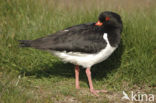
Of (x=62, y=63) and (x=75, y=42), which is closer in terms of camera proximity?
(x=75, y=42)

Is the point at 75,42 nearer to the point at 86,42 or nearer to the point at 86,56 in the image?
the point at 86,42

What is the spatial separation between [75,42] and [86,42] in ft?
0.72

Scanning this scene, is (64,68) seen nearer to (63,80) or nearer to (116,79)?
(63,80)

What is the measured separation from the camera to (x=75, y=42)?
5.55 m

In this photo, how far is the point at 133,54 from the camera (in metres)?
6.26

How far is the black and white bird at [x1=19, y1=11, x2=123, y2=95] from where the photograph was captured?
5.52m

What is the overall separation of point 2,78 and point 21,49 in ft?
3.10

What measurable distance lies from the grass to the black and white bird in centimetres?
68

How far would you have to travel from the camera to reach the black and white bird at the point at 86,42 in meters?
5.52

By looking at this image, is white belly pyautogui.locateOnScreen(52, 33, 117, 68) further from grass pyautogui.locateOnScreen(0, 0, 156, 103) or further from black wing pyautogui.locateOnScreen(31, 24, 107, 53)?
grass pyautogui.locateOnScreen(0, 0, 156, 103)

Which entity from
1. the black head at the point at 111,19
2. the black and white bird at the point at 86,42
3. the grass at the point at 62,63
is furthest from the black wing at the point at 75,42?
the grass at the point at 62,63

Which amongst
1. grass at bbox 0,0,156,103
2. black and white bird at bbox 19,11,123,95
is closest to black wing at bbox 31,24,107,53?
black and white bird at bbox 19,11,123,95

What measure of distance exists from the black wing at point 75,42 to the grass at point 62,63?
91 cm

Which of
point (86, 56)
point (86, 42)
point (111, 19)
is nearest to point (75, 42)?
point (86, 42)
